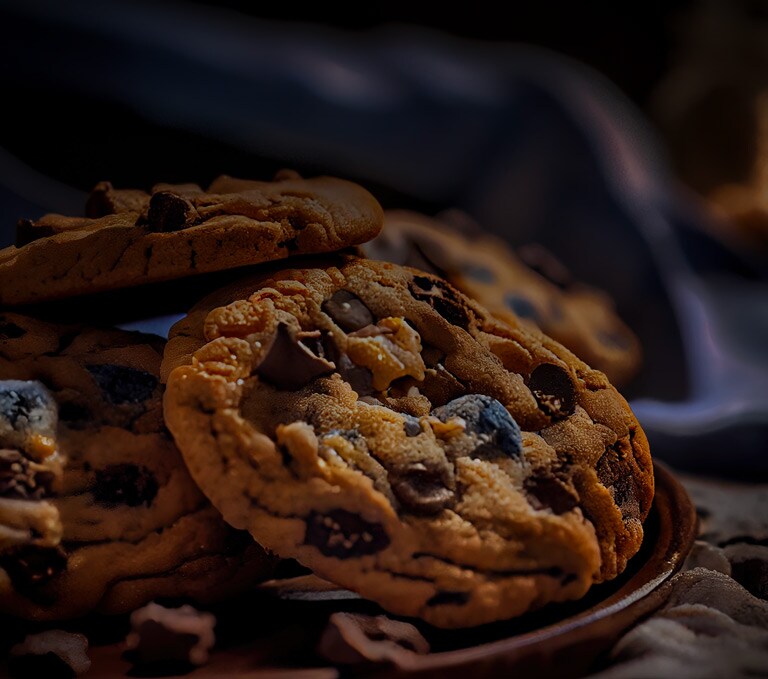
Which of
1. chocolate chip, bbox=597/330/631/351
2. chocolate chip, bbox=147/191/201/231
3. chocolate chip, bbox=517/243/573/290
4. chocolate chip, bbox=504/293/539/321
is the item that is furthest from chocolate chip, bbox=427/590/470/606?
chocolate chip, bbox=517/243/573/290

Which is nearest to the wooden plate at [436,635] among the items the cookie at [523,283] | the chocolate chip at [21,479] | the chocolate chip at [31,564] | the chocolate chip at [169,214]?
the chocolate chip at [31,564]

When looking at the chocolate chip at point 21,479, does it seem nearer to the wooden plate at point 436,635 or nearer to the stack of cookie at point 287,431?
the stack of cookie at point 287,431

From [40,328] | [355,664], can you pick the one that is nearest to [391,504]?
[355,664]

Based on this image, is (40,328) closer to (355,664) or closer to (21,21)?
(355,664)

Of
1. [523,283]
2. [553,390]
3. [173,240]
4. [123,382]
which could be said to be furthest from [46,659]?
[523,283]

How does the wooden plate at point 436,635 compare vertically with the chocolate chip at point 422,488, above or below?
below

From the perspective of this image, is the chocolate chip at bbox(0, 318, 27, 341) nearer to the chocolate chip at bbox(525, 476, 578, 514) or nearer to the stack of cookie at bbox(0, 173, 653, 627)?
the stack of cookie at bbox(0, 173, 653, 627)

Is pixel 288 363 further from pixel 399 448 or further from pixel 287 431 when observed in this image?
pixel 399 448
